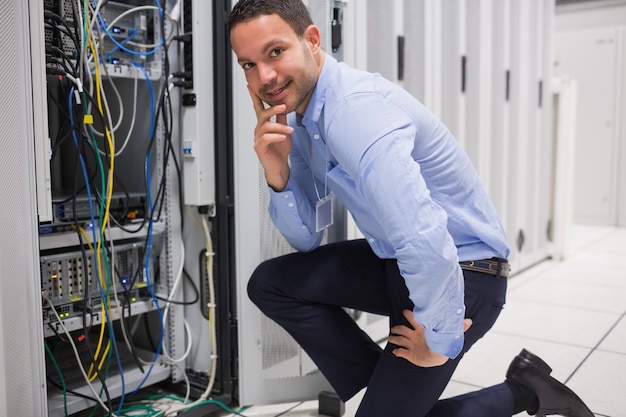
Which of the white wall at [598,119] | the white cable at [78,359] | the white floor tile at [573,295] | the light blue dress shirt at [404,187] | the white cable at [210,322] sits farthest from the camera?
the white wall at [598,119]

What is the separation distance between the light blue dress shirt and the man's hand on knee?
6cm

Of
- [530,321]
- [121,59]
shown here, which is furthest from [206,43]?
[530,321]

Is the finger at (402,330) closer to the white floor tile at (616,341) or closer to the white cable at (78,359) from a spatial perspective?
the white cable at (78,359)

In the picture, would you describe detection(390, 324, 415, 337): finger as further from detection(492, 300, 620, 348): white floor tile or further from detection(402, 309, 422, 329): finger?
detection(492, 300, 620, 348): white floor tile

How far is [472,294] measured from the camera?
139cm

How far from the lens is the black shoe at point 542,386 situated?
162cm

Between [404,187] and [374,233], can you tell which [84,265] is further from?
[404,187]

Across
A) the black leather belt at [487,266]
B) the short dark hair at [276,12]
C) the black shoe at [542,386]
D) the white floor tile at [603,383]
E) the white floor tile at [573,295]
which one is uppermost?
the short dark hair at [276,12]

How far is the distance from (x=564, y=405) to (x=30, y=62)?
1.66 metres

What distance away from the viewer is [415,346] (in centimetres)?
133

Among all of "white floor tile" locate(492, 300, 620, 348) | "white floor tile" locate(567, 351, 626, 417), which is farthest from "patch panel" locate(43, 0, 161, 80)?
"white floor tile" locate(492, 300, 620, 348)

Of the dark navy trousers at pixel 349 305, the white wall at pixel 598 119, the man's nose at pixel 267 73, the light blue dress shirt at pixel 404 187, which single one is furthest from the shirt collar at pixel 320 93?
the white wall at pixel 598 119

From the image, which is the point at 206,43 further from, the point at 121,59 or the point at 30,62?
the point at 30,62

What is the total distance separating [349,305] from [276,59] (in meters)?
0.70
